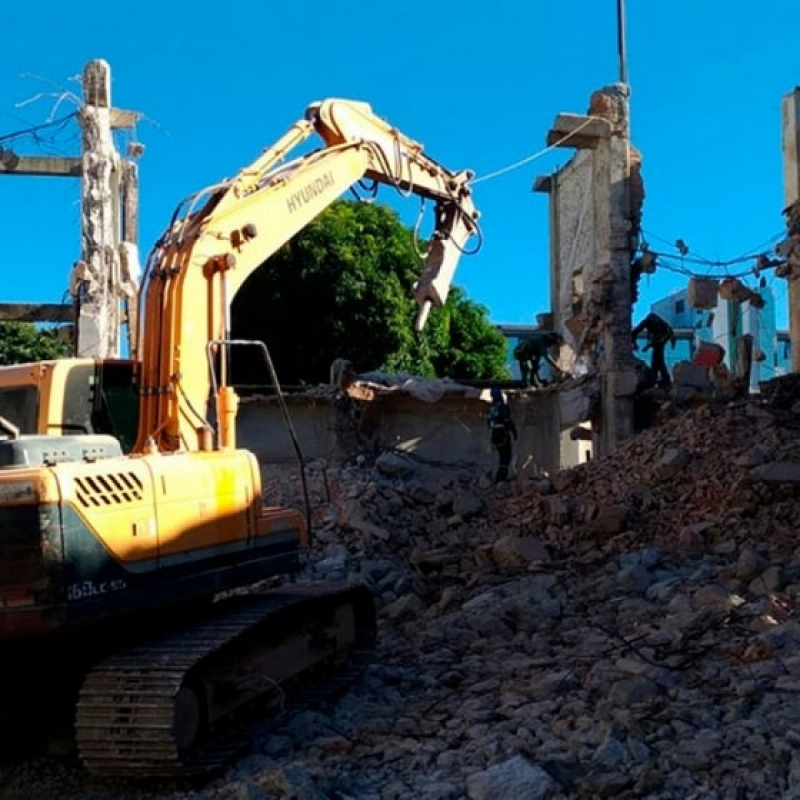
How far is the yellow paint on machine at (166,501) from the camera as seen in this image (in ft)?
16.8

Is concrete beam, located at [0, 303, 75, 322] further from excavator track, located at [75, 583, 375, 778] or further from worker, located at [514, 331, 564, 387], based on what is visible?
excavator track, located at [75, 583, 375, 778]

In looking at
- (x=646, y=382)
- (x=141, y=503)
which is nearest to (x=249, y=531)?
(x=141, y=503)

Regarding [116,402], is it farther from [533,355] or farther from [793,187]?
[533,355]

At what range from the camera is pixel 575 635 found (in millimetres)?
7688

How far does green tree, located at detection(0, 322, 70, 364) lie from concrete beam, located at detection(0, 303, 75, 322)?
20.5 ft

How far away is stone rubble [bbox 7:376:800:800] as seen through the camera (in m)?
5.00

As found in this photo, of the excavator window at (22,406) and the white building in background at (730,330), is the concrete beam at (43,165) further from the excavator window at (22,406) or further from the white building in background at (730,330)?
the excavator window at (22,406)

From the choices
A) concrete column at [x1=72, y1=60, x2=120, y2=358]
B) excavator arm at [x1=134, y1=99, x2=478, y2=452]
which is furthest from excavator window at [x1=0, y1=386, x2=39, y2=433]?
concrete column at [x1=72, y1=60, x2=120, y2=358]

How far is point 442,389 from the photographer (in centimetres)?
1767

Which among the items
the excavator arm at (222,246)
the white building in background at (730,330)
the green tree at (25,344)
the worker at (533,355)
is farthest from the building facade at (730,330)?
the green tree at (25,344)

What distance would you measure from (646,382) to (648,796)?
471 inches

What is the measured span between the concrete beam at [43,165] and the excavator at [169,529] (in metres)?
12.8

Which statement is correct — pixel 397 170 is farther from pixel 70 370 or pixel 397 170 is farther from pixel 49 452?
pixel 49 452

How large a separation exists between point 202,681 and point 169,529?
2.67 ft
